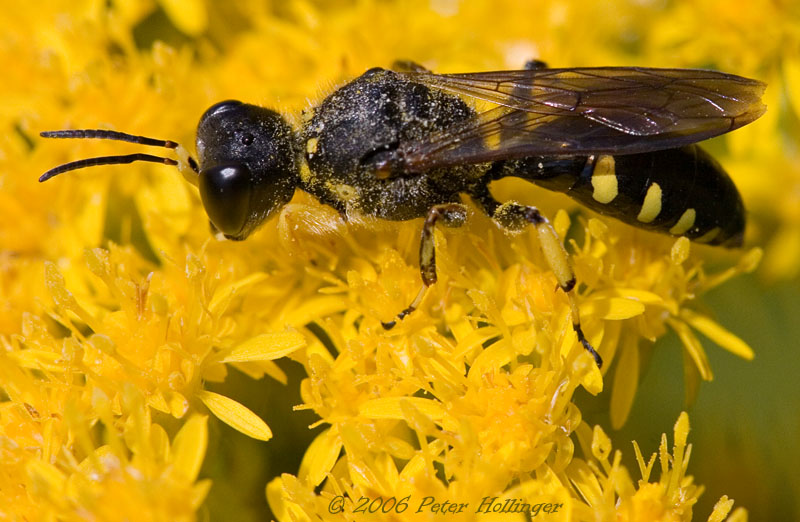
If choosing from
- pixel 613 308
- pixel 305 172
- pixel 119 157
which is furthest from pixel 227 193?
pixel 613 308

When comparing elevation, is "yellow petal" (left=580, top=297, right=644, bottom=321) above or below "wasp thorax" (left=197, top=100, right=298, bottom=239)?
below

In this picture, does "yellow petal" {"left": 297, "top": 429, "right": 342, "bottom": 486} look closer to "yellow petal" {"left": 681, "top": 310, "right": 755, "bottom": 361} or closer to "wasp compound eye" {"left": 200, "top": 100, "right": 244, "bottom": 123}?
"wasp compound eye" {"left": 200, "top": 100, "right": 244, "bottom": 123}

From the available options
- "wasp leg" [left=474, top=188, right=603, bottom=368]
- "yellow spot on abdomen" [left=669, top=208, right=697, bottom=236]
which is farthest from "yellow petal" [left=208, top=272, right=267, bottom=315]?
"yellow spot on abdomen" [left=669, top=208, right=697, bottom=236]

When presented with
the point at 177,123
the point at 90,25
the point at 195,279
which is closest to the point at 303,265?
the point at 195,279

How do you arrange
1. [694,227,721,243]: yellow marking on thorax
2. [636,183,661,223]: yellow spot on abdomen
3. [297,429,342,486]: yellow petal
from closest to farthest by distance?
1. [297,429,342,486]: yellow petal
2. [636,183,661,223]: yellow spot on abdomen
3. [694,227,721,243]: yellow marking on thorax

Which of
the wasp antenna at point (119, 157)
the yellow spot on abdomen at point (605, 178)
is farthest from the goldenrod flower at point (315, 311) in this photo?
the wasp antenna at point (119, 157)

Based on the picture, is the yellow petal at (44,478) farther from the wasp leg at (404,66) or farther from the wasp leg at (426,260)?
the wasp leg at (404,66)
